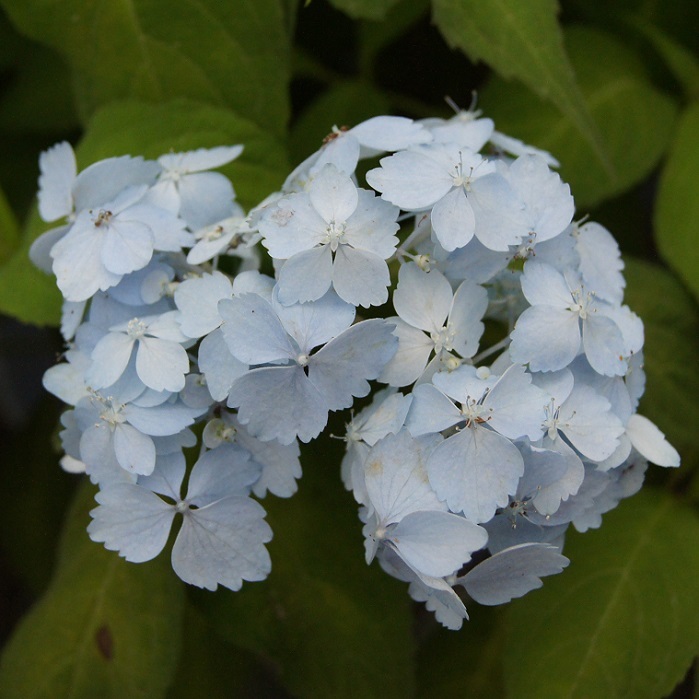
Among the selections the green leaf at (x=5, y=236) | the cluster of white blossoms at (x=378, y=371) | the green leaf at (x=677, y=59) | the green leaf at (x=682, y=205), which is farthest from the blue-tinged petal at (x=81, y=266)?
the green leaf at (x=677, y=59)

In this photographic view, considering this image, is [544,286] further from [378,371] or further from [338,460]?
[338,460]

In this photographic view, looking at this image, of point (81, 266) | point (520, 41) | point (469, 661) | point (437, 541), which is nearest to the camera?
point (437, 541)

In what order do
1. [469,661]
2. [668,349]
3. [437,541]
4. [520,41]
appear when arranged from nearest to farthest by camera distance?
[437,541] < [520,41] < [668,349] < [469,661]

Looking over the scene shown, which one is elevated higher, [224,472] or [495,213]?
[495,213]

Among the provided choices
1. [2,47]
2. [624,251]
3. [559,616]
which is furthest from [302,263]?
[2,47]

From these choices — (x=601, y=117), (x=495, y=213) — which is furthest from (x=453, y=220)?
(x=601, y=117)

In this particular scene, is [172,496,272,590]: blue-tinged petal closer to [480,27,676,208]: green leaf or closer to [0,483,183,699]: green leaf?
[0,483,183,699]: green leaf
